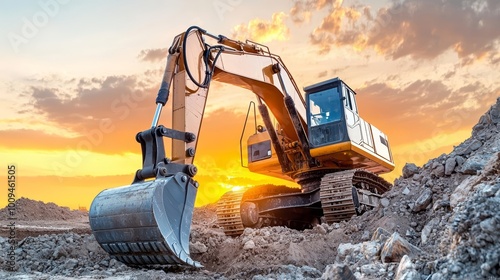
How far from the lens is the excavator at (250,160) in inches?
197

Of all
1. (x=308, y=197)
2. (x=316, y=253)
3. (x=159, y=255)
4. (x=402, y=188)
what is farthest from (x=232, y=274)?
(x=308, y=197)

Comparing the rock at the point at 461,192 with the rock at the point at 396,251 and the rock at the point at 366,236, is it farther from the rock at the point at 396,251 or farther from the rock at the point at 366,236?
the rock at the point at 366,236

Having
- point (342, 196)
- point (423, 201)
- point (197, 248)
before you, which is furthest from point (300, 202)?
point (423, 201)

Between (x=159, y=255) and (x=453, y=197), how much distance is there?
11.3ft

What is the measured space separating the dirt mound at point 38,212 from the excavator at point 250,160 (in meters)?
8.60

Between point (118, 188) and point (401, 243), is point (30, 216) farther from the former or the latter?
point (401, 243)

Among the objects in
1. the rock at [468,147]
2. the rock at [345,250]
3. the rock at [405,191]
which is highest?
the rock at [468,147]

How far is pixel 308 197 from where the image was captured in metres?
9.34

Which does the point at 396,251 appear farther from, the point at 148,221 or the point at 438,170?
the point at 438,170

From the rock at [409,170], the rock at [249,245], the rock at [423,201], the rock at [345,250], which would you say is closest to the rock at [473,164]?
the rock at [423,201]

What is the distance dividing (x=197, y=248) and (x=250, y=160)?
356cm

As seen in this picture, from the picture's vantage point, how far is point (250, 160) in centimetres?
1014

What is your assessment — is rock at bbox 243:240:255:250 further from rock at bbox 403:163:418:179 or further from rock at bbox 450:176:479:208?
rock at bbox 403:163:418:179

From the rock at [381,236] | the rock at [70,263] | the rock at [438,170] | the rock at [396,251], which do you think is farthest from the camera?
the rock at [438,170]
